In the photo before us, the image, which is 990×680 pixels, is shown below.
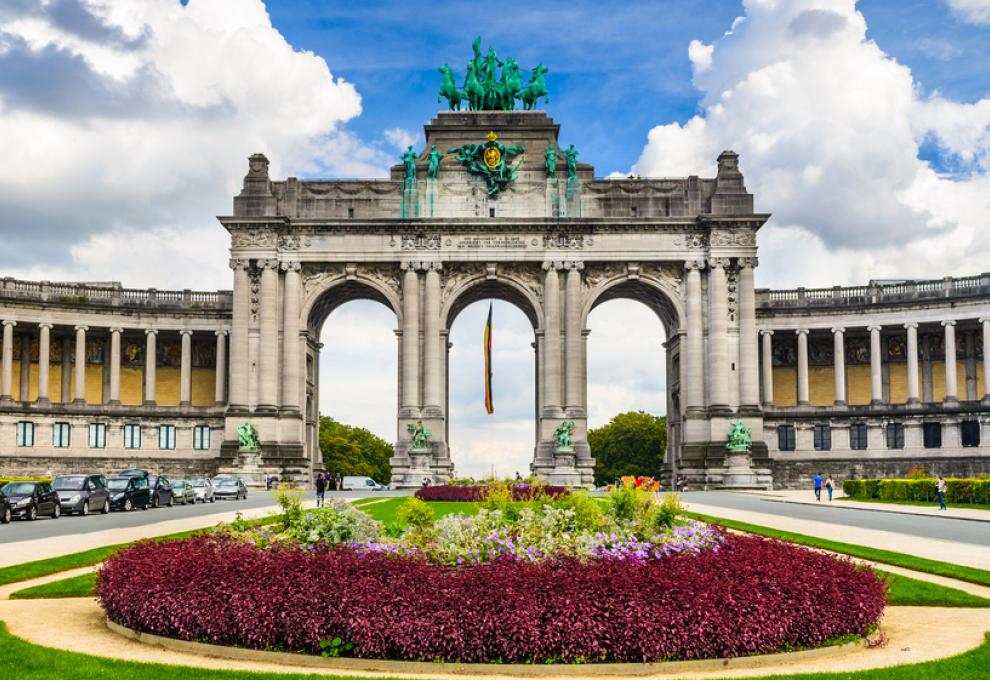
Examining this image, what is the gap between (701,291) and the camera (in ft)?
262

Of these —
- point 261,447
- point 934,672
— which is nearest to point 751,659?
point 934,672

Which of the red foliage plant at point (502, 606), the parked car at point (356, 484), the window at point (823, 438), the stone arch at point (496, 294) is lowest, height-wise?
the parked car at point (356, 484)

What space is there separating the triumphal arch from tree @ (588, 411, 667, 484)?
49374 mm

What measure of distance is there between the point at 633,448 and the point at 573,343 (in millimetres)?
54577

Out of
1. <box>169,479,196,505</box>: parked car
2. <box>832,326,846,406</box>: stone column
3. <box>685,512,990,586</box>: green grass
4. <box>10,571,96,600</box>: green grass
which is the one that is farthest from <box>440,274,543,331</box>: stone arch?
<box>10,571,96,600</box>: green grass

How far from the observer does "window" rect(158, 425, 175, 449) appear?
281ft

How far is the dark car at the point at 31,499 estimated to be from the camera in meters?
42.9

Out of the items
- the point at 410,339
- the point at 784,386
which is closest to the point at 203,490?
the point at 410,339

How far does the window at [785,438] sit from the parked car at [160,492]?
51.4 meters

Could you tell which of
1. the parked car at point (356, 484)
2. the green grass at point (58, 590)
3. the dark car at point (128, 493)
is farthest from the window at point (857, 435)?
the green grass at point (58, 590)

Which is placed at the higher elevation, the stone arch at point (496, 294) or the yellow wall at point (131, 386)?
the stone arch at point (496, 294)

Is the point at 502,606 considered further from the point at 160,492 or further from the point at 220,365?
the point at 220,365

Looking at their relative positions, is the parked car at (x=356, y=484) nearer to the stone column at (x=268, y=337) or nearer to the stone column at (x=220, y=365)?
the stone column at (x=268, y=337)

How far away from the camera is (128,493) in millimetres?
50406
